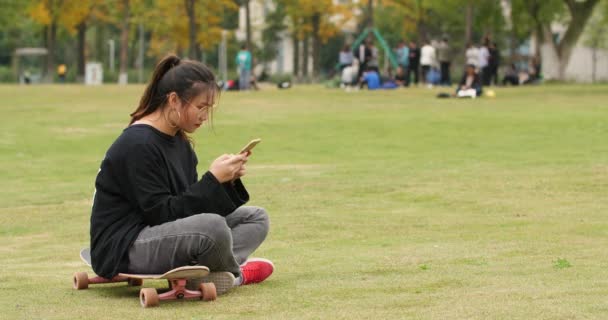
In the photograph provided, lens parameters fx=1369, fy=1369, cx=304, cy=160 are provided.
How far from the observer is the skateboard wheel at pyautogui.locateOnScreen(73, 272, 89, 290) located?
26.6 ft

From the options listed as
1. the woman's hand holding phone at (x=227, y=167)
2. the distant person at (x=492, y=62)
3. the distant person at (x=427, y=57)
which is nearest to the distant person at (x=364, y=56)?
the distant person at (x=427, y=57)

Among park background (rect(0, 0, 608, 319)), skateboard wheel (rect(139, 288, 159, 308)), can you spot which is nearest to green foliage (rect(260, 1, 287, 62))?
park background (rect(0, 0, 608, 319))

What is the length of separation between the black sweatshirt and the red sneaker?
62 centimetres

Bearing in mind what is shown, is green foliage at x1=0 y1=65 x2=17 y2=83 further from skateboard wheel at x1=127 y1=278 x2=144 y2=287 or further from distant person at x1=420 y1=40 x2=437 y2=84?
skateboard wheel at x1=127 y1=278 x2=144 y2=287

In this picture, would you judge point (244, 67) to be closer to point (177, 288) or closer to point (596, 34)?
point (596, 34)

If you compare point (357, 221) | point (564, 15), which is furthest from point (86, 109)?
point (564, 15)

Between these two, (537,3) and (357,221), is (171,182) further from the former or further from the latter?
(537,3)

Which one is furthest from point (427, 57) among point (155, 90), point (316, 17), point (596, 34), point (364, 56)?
point (155, 90)

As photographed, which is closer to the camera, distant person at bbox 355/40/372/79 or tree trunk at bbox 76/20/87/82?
distant person at bbox 355/40/372/79

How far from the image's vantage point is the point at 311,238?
11391 mm

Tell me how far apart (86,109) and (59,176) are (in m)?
16.5

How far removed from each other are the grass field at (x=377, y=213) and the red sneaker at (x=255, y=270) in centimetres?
9

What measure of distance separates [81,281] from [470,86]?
34.1 m

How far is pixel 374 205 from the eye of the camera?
1428 cm
